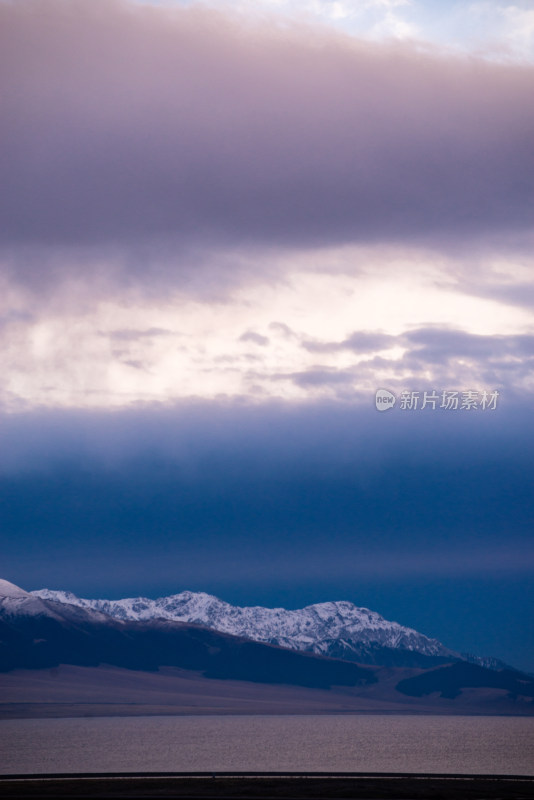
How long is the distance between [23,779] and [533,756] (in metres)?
117

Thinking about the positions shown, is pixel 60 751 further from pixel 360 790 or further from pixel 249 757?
pixel 360 790

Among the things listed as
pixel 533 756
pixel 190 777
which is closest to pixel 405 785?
pixel 190 777

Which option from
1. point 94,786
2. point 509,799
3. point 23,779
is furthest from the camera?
point 23,779

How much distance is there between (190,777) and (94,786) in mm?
16704

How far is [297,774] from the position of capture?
411 feet

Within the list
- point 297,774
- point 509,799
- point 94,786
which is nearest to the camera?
point 509,799

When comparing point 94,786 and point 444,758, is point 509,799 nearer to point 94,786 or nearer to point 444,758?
point 94,786

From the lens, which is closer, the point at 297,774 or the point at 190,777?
the point at 190,777

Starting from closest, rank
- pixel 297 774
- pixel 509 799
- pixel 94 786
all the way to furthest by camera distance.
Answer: pixel 509 799 < pixel 94 786 < pixel 297 774

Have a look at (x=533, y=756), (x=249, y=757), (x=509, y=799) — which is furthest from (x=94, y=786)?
(x=533, y=756)

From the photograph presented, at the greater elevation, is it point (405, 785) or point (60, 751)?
point (405, 785)

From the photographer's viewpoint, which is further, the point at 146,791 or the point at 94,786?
Result: the point at 94,786

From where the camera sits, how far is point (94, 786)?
102812 millimetres

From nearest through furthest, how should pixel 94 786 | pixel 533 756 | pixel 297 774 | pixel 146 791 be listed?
pixel 146 791 → pixel 94 786 → pixel 297 774 → pixel 533 756
